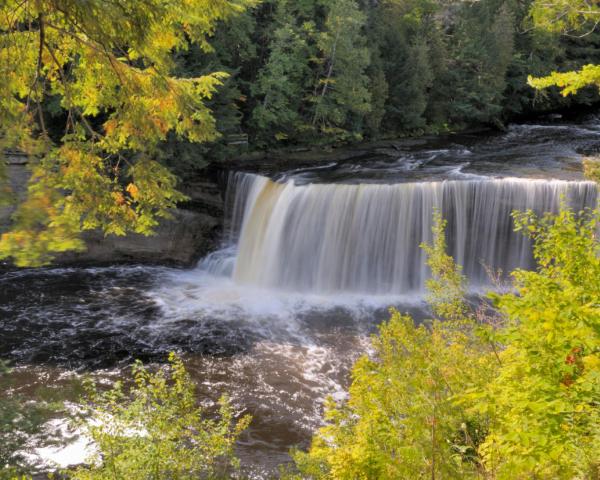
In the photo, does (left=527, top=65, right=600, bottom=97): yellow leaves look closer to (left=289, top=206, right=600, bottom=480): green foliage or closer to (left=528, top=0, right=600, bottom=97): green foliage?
(left=528, top=0, right=600, bottom=97): green foliage

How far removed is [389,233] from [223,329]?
5296mm

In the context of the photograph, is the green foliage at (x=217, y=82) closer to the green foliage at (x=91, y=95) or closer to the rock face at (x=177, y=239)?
the green foliage at (x=91, y=95)

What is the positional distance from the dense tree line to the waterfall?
15.1 ft

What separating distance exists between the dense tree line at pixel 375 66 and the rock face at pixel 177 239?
227 cm

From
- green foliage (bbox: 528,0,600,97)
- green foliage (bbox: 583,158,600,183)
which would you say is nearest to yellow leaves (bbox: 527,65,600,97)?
green foliage (bbox: 528,0,600,97)

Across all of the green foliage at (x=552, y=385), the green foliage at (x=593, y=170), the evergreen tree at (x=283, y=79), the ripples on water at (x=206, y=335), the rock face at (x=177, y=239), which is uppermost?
the evergreen tree at (x=283, y=79)

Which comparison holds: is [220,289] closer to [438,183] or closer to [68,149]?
[438,183]

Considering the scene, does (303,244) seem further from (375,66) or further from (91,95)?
(375,66)

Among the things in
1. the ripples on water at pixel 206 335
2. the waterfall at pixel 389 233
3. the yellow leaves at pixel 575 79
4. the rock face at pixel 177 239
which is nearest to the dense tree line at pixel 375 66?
the rock face at pixel 177 239

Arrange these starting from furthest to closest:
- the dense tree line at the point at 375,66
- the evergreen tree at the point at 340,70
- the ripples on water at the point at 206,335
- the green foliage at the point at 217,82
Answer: the evergreen tree at the point at 340,70 < the dense tree line at the point at 375,66 < the ripples on water at the point at 206,335 < the green foliage at the point at 217,82

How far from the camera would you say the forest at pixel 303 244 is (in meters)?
4.37

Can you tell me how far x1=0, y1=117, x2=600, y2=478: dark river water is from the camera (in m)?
9.45

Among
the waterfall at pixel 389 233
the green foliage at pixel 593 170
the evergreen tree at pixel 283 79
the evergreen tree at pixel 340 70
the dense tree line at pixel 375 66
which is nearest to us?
the green foliage at pixel 593 170

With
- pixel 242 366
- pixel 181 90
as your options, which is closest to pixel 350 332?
pixel 242 366
